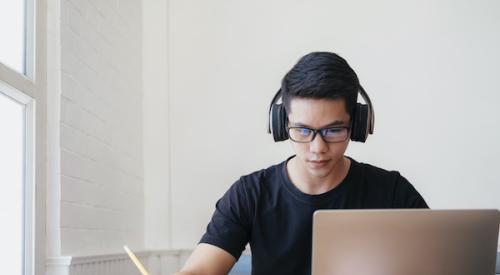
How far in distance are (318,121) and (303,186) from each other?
273 millimetres

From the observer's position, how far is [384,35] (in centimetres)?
349

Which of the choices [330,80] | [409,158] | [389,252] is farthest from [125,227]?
[389,252]

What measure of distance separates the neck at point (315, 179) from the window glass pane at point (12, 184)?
34.7 inches

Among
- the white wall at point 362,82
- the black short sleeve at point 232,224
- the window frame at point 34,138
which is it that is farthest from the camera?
the white wall at point 362,82

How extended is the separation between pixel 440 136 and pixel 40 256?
200cm

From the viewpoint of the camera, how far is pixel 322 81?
1699 mm

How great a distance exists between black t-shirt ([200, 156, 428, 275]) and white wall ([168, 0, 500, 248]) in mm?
1519

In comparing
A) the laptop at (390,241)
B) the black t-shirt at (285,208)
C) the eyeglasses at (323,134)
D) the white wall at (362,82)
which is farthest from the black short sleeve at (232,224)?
the white wall at (362,82)

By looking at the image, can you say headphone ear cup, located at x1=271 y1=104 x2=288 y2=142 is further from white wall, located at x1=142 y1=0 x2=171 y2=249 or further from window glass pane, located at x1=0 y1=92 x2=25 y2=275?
white wall, located at x1=142 y1=0 x2=171 y2=249

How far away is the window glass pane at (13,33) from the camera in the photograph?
2.16 metres

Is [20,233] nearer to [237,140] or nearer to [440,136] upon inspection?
[237,140]

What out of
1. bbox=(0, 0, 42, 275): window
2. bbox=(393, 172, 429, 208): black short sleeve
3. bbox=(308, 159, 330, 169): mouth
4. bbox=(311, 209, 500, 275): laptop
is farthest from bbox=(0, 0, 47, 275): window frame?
bbox=(311, 209, 500, 275): laptop

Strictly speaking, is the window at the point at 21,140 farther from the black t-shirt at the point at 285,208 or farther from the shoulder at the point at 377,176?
the shoulder at the point at 377,176

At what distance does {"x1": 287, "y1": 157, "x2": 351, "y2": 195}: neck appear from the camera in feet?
6.24
